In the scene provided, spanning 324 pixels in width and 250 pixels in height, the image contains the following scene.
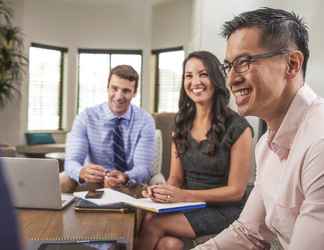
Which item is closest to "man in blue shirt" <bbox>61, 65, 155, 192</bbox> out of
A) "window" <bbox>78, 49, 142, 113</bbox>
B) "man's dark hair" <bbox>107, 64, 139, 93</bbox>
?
"man's dark hair" <bbox>107, 64, 139, 93</bbox>

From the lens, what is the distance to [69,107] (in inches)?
326

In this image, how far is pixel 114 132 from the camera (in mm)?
2348

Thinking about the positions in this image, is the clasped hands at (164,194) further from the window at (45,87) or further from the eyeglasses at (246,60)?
the window at (45,87)

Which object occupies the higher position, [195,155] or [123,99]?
[123,99]

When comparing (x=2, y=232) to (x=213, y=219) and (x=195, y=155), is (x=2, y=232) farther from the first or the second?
(x=195, y=155)

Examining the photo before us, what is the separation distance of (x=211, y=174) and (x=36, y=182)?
0.88 metres

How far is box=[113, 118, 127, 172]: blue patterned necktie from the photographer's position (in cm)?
235

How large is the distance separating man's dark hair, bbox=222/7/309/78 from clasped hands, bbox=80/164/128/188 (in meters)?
1.11

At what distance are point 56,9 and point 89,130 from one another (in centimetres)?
643

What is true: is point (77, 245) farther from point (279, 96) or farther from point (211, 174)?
point (211, 174)

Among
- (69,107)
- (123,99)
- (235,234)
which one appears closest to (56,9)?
(69,107)

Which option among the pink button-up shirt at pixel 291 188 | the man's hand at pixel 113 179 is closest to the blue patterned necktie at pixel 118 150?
the man's hand at pixel 113 179

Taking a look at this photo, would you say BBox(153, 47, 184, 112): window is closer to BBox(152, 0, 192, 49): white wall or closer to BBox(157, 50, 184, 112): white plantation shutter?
BBox(157, 50, 184, 112): white plantation shutter

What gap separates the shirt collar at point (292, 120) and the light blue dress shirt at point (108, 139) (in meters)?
1.27
